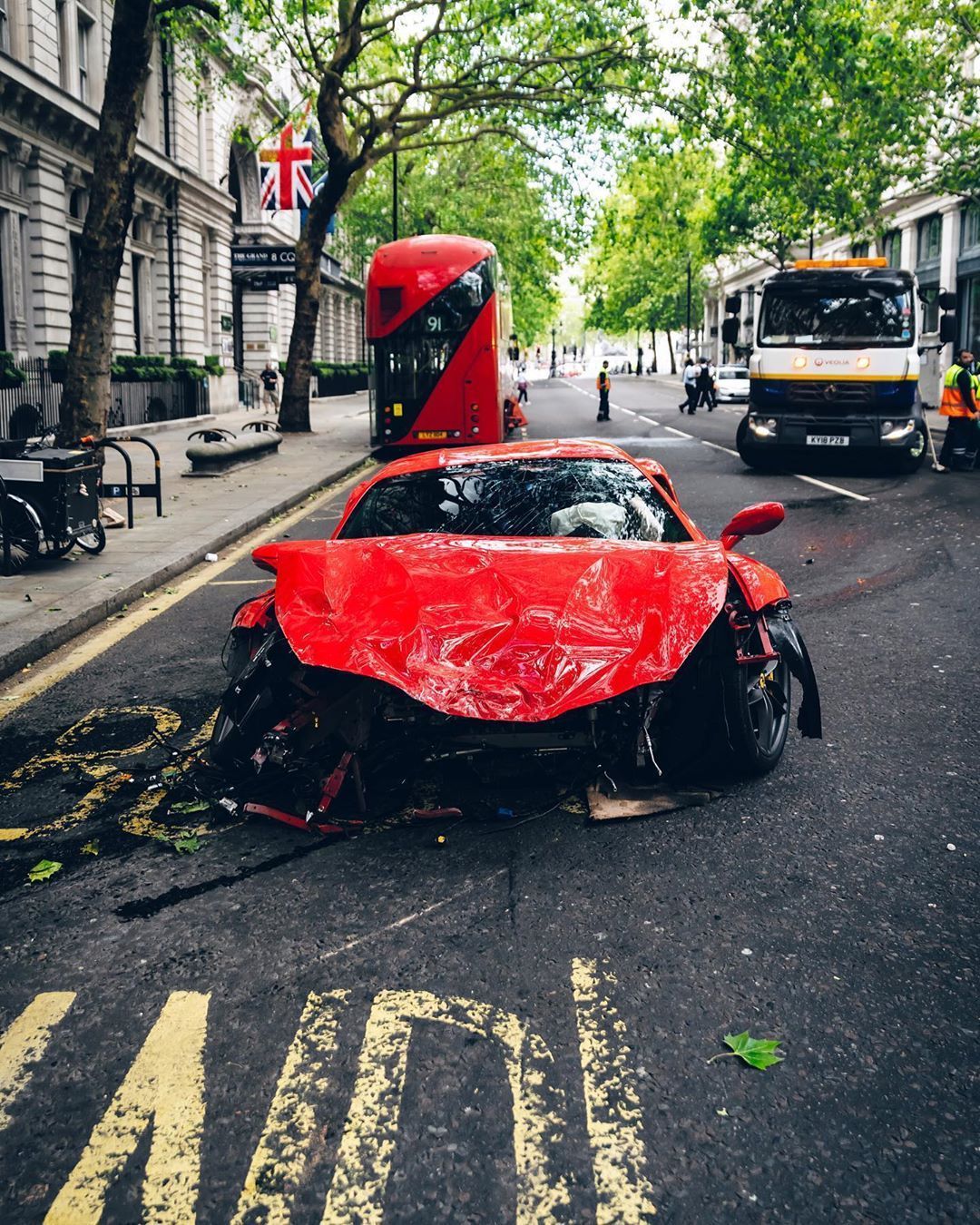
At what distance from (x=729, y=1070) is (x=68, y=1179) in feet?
A: 4.83

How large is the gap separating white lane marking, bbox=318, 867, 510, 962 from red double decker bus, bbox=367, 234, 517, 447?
687 inches

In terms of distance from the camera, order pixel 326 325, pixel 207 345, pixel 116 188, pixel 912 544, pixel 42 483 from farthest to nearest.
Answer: pixel 326 325
pixel 207 345
pixel 116 188
pixel 912 544
pixel 42 483

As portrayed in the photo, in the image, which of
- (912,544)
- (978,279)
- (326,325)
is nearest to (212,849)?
(912,544)

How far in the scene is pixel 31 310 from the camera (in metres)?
26.0

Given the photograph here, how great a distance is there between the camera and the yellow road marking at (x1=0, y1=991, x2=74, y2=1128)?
9.24 ft

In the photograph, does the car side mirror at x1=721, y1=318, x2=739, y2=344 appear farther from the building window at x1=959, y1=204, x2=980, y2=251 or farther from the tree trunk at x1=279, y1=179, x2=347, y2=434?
the building window at x1=959, y1=204, x2=980, y2=251

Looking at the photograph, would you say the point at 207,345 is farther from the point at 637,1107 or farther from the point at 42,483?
the point at 637,1107

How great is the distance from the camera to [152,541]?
11.9m

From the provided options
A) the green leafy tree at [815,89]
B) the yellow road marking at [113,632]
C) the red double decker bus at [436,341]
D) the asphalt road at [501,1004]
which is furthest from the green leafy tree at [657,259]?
the asphalt road at [501,1004]

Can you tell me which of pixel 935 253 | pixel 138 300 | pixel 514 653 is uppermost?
pixel 935 253

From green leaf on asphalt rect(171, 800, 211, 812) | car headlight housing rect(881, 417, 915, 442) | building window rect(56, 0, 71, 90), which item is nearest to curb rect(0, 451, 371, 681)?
green leaf on asphalt rect(171, 800, 211, 812)

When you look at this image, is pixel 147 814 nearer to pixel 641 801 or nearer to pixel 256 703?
pixel 256 703

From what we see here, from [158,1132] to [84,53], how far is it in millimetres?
30921

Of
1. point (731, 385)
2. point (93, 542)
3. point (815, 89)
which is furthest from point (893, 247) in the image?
point (93, 542)
